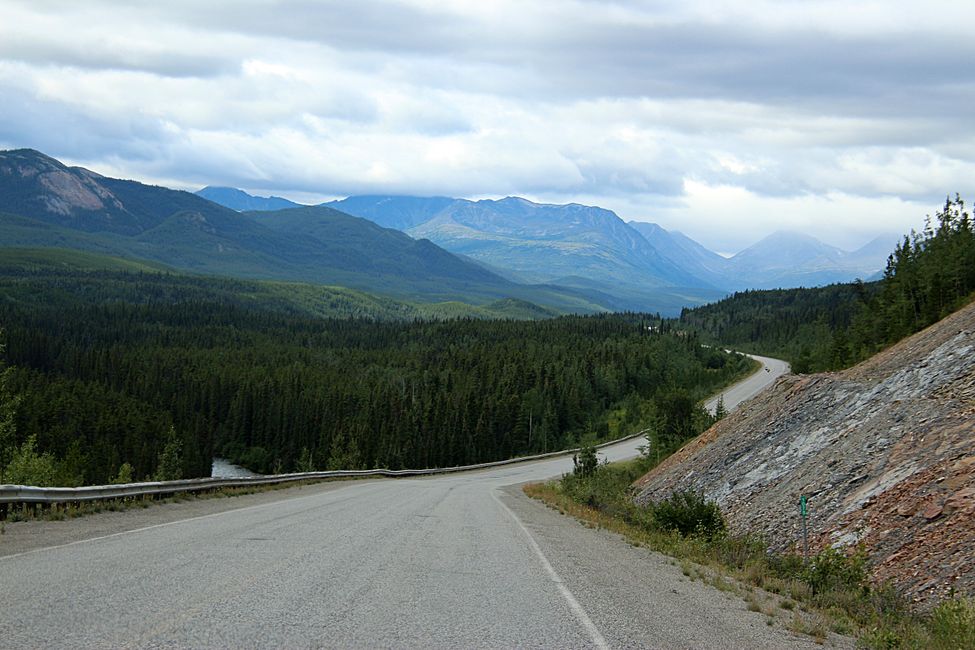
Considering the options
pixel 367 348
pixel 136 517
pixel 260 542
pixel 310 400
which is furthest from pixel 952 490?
pixel 367 348

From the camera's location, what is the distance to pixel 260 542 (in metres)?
14.0

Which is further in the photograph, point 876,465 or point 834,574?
point 876,465

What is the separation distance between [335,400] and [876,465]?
104110 millimetres

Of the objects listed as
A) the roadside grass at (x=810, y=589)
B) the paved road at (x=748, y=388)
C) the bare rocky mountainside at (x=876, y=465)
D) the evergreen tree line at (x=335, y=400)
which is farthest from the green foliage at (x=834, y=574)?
the paved road at (x=748, y=388)

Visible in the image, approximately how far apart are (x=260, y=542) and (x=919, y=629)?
35.2ft

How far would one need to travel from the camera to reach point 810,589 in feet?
41.4

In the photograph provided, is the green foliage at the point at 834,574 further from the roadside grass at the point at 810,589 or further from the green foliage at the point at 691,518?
the green foliage at the point at 691,518

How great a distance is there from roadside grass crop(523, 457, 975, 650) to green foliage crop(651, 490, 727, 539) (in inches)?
1.1

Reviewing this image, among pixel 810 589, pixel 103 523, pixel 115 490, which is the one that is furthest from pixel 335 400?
pixel 810 589

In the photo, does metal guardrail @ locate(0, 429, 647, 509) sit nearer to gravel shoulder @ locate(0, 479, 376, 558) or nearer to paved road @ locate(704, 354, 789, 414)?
gravel shoulder @ locate(0, 479, 376, 558)

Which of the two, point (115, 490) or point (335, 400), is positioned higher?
point (115, 490)

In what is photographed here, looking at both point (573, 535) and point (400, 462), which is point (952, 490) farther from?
point (400, 462)

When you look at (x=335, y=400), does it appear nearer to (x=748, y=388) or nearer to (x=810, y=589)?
(x=748, y=388)

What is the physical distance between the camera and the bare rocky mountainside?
1300 cm
